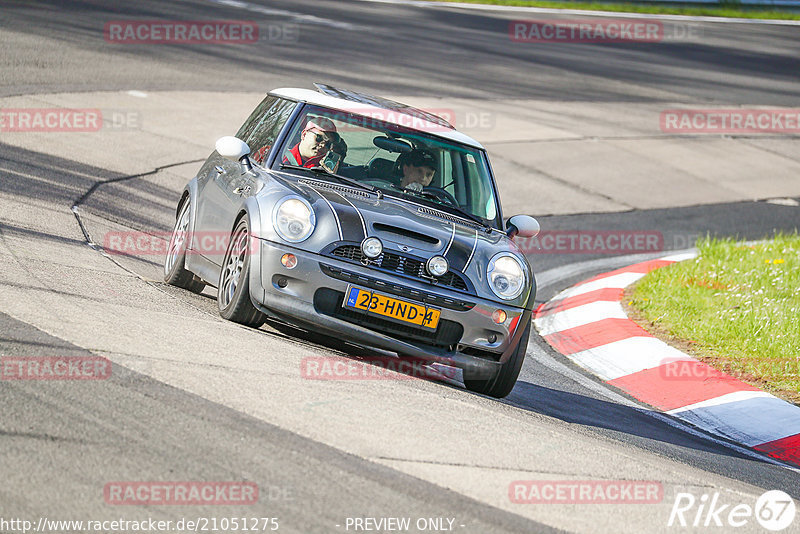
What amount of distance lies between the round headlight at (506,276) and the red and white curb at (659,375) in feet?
5.84

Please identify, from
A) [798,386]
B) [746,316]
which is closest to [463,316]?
[798,386]

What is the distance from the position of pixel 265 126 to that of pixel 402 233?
5.97 feet

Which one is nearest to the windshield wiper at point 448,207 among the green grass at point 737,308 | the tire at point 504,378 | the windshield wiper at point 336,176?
the windshield wiper at point 336,176

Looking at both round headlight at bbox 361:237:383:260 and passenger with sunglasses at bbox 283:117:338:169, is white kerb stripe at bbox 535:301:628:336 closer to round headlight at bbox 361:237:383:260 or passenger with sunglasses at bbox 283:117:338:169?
passenger with sunglasses at bbox 283:117:338:169

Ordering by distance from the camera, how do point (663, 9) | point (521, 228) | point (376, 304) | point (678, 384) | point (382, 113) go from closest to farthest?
point (376, 304)
point (521, 228)
point (382, 113)
point (678, 384)
point (663, 9)

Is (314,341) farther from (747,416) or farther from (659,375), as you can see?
(747,416)

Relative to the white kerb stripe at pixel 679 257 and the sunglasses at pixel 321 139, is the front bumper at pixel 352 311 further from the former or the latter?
the white kerb stripe at pixel 679 257

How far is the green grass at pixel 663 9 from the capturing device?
32531mm

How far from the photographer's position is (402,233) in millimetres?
6156

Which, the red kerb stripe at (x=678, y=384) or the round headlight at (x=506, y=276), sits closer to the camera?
the round headlight at (x=506, y=276)

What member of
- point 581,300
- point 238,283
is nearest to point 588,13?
point 581,300

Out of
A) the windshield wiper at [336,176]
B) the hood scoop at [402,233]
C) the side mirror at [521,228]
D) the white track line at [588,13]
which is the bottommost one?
the hood scoop at [402,233]

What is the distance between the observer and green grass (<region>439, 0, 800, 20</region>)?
107ft

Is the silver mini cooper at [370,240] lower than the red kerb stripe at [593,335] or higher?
higher
